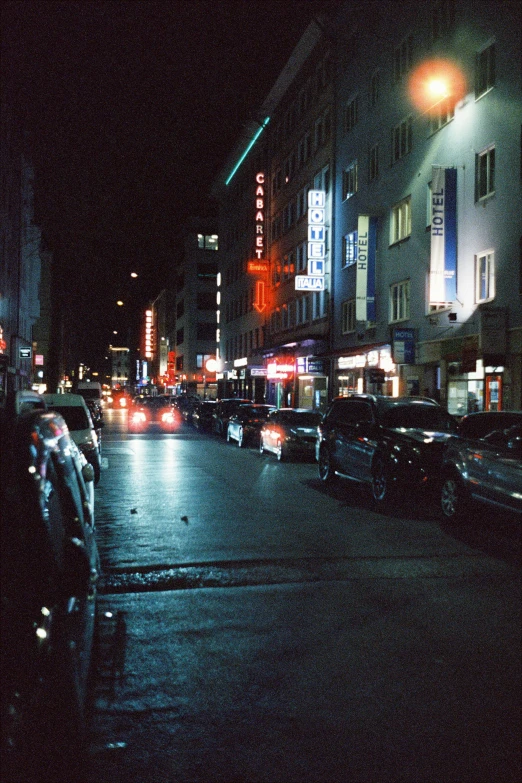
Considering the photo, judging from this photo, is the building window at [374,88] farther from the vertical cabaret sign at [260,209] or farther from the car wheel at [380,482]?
the car wheel at [380,482]

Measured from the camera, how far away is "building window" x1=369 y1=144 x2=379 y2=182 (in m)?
34.0

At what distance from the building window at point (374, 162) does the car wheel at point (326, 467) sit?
2048 centimetres

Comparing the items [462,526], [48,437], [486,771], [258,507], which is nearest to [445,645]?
[486,771]

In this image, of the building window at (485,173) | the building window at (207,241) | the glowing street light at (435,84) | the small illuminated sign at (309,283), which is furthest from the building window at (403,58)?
the building window at (207,241)

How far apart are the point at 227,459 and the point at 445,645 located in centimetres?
1737

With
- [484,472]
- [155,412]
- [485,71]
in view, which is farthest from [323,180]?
[484,472]

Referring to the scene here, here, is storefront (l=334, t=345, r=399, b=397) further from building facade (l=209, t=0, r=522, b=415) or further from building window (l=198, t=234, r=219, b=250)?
building window (l=198, t=234, r=219, b=250)

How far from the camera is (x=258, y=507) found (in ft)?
41.5

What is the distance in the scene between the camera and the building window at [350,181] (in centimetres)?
3719

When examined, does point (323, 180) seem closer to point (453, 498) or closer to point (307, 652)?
point (453, 498)

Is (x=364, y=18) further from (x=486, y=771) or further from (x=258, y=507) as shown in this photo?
(x=486, y=771)

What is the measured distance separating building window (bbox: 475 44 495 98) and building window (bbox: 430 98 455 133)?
1803 mm

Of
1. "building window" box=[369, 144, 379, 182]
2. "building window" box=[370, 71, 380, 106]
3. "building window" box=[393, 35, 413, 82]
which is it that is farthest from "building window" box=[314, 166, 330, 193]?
"building window" box=[393, 35, 413, 82]

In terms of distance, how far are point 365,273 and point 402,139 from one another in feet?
17.8
